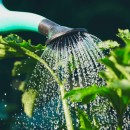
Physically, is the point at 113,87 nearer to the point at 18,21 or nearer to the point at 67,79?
the point at 18,21

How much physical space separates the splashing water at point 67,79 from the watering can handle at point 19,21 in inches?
4.2

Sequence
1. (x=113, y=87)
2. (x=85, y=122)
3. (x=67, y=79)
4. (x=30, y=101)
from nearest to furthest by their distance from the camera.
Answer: (x=113, y=87) < (x=85, y=122) < (x=67, y=79) < (x=30, y=101)

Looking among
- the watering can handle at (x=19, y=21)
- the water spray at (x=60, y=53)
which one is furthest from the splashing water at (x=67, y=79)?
the watering can handle at (x=19, y=21)

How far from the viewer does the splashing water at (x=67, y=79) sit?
184 cm

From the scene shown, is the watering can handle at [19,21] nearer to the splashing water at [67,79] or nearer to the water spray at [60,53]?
the water spray at [60,53]

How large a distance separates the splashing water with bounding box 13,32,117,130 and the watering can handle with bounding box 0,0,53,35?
0.11 m

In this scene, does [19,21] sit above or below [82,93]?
above

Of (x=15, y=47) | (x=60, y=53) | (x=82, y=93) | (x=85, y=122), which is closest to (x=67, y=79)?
(x=60, y=53)

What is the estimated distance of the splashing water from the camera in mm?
A: 1838

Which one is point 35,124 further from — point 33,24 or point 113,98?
point 113,98

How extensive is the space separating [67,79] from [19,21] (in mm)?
385

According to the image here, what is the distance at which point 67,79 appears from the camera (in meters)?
2.14

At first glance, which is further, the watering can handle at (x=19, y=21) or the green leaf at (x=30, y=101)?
the green leaf at (x=30, y=101)

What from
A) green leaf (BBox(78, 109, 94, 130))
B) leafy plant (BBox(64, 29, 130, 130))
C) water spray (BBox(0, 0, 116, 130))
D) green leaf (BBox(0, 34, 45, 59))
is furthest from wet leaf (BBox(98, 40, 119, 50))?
leafy plant (BBox(64, 29, 130, 130))
